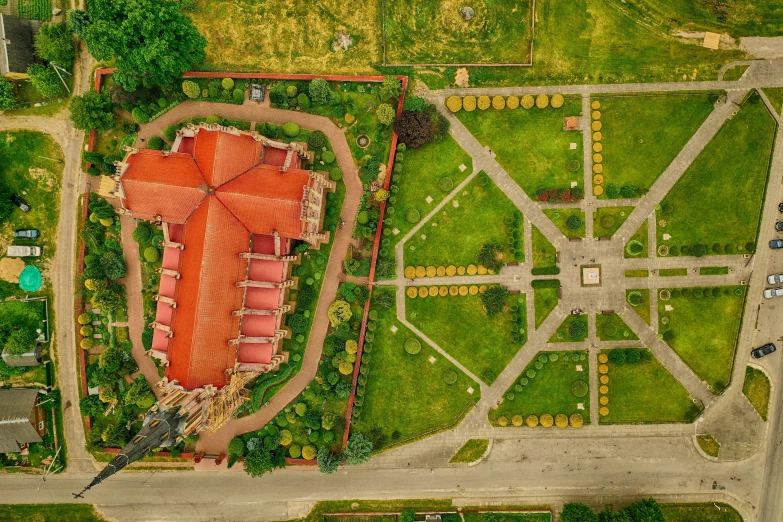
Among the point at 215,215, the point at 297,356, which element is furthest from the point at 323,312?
the point at 215,215

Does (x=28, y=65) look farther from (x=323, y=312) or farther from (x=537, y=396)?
(x=537, y=396)

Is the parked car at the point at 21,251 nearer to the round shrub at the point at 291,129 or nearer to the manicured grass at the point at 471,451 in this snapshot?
the round shrub at the point at 291,129

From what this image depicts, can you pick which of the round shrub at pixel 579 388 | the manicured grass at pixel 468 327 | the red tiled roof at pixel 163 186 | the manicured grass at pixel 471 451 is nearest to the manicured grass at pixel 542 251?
the manicured grass at pixel 468 327

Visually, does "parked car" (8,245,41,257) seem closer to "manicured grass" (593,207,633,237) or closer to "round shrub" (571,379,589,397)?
"round shrub" (571,379,589,397)

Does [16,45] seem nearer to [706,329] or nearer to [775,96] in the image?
[706,329]

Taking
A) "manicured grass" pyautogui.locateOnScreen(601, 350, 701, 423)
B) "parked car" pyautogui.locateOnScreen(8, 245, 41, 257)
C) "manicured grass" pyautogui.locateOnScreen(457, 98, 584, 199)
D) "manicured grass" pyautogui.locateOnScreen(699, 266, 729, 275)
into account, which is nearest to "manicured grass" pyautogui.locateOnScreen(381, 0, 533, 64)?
"manicured grass" pyautogui.locateOnScreen(457, 98, 584, 199)
